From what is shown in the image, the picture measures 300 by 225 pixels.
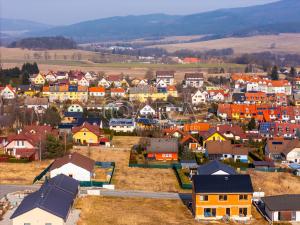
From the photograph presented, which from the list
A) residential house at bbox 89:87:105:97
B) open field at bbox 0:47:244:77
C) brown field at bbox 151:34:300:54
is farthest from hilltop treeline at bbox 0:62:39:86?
brown field at bbox 151:34:300:54

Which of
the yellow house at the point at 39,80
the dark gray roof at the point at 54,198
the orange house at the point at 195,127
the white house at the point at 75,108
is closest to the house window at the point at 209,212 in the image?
the dark gray roof at the point at 54,198

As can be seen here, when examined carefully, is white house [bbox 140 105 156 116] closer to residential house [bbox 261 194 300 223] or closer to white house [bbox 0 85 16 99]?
white house [bbox 0 85 16 99]

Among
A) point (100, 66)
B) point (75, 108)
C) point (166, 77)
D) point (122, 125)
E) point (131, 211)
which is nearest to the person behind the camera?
point (131, 211)

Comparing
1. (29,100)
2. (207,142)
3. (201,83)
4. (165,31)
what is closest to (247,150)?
(207,142)

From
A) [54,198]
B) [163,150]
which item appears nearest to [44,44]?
[163,150]

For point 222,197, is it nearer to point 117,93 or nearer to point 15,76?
point 117,93

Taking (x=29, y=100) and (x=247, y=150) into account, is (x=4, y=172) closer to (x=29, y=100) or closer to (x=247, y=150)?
(x=247, y=150)
